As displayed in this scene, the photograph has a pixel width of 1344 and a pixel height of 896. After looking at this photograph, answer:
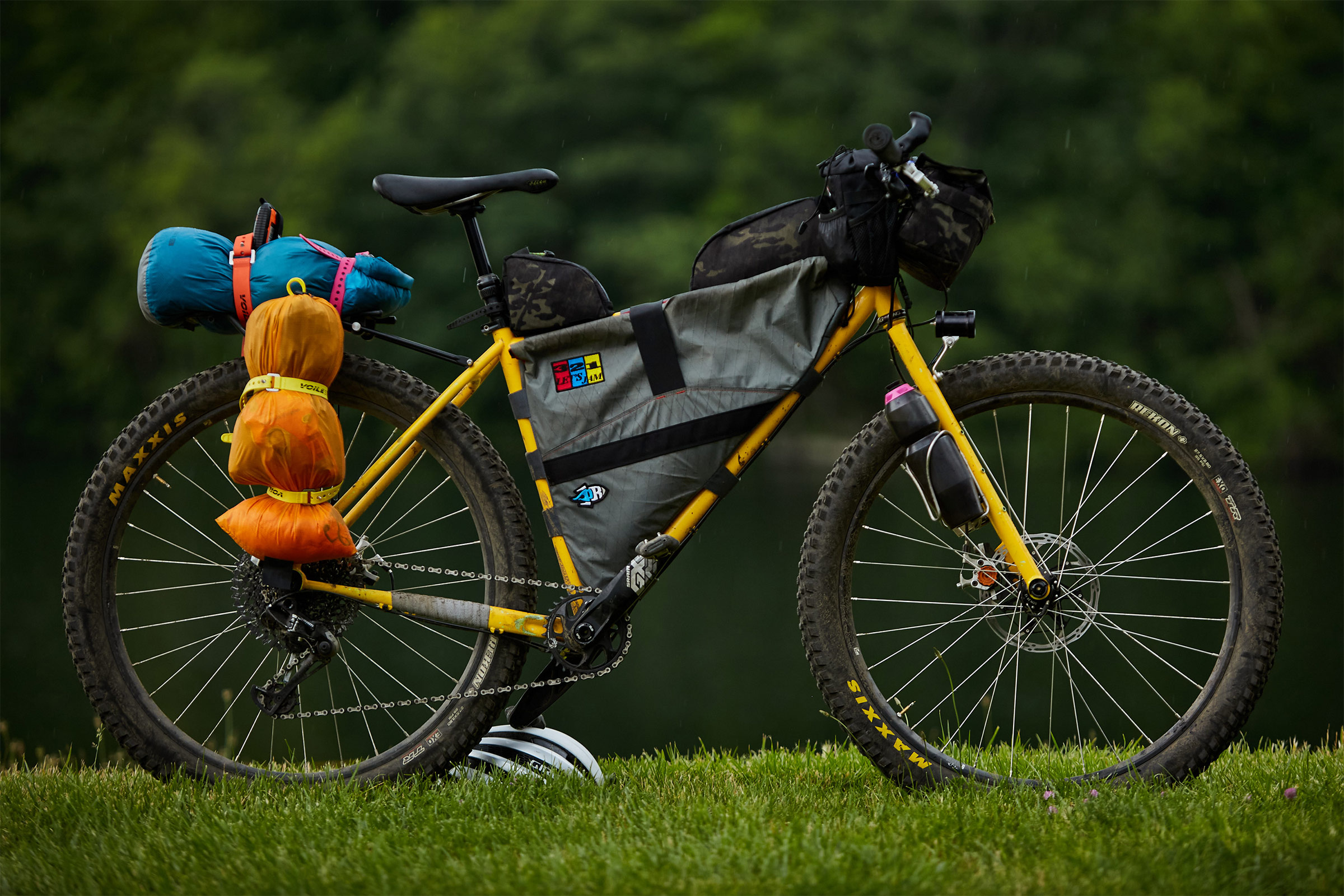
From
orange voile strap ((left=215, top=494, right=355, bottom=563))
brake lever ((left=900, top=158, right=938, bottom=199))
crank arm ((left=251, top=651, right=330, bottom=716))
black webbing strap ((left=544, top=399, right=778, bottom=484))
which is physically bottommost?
crank arm ((left=251, top=651, right=330, bottom=716))

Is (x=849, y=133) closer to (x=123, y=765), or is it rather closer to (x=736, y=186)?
(x=736, y=186)

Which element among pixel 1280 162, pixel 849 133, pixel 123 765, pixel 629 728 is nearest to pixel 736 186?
pixel 849 133

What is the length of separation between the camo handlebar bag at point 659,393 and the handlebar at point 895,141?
307mm

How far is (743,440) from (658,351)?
320mm

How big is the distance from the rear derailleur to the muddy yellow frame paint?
Answer: 0.11 meters

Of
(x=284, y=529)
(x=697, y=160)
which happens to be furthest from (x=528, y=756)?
(x=697, y=160)

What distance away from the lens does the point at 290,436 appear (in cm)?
286

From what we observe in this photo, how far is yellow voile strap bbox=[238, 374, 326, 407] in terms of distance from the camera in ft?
9.48

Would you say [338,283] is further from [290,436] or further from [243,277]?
[290,436]

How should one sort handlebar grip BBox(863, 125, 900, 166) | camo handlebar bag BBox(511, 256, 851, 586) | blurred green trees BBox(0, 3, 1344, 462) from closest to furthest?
1. handlebar grip BBox(863, 125, 900, 166)
2. camo handlebar bag BBox(511, 256, 851, 586)
3. blurred green trees BBox(0, 3, 1344, 462)

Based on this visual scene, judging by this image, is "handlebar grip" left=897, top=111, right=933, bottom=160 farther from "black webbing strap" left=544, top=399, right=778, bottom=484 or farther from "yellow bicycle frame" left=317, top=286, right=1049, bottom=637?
"black webbing strap" left=544, top=399, right=778, bottom=484

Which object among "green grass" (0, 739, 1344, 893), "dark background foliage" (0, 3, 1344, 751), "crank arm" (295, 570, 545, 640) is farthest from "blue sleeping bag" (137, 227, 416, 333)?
"dark background foliage" (0, 3, 1344, 751)

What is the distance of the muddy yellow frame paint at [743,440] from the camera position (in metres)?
2.75

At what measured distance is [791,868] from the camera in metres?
2.27
